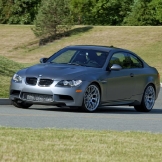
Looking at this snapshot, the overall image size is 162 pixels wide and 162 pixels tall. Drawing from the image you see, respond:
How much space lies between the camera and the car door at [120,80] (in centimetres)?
1773

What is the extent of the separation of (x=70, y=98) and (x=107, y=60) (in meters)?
1.62

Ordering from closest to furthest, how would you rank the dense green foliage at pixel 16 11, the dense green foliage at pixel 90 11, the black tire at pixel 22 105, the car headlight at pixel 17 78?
1. the car headlight at pixel 17 78
2. the black tire at pixel 22 105
3. the dense green foliage at pixel 90 11
4. the dense green foliage at pixel 16 11

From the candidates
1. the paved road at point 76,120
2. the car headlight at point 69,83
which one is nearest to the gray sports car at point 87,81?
the car headlight at point 69,83

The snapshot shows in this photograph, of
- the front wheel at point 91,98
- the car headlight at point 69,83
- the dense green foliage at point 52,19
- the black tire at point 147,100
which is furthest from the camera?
the dense green foliage at point 52,19

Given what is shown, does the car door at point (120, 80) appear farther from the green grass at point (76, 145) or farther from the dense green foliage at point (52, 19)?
the dense green foliage at point (52, 19)

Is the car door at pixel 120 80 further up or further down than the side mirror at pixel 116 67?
further down

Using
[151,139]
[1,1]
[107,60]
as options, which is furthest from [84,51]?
[1,1]

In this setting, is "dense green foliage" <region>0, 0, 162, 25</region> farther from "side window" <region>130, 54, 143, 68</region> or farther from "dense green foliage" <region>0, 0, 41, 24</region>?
"side window" <region>130, 54, 143, 68</region>

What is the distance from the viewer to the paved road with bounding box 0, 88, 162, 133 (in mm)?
13523

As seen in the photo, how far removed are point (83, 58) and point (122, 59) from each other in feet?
3.85

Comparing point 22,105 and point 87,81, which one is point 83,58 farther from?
point 22,105

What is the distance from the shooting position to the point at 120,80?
1805 cm

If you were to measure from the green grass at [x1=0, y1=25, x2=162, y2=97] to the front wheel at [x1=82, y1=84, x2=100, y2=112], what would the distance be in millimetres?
45162

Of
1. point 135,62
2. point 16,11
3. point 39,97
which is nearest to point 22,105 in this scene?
point 39,97
